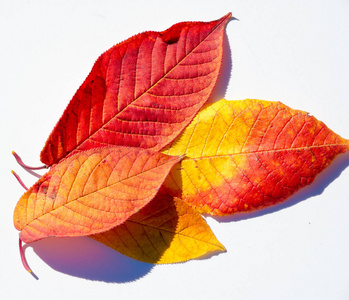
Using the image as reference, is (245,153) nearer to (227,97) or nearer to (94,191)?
(227,97)

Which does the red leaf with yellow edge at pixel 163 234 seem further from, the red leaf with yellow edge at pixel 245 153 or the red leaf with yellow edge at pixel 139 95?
the red leaf with yellow edge at pixel 139 95

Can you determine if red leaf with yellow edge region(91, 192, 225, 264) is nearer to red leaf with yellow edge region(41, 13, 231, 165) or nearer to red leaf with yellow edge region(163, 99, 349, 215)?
red leaf with yellow edge region(163, 99, 349, 215)

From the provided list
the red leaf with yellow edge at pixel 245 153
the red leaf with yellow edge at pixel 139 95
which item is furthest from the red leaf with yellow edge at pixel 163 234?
the red leaf with yellow edge at pixel 139 95

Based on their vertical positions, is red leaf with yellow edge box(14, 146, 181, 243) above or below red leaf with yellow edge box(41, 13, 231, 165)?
below

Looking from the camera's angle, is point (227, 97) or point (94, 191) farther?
point (227, 97)

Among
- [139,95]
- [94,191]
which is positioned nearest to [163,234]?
[94,191]

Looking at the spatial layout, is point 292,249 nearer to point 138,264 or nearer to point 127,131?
point 138,264

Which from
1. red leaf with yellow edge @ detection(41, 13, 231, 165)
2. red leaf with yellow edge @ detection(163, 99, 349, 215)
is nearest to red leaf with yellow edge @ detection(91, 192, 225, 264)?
red leaf with yellow edge @ detection(163, 99, 349, 215)
